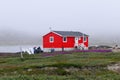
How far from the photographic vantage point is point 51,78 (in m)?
33.5

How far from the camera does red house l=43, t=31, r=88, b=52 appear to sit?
105062 millimetres

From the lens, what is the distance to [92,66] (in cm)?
4972

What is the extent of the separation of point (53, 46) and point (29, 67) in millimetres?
56985

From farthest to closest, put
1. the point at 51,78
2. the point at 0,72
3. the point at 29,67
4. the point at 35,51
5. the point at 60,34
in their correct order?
1. the point at 60,34
2. the point at 35,51
3. the point at 29,67
4. the point at 0,72
5. the point at 51,78

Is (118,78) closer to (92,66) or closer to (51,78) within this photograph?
(51,78)

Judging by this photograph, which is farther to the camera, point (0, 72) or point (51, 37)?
point (51, 37)

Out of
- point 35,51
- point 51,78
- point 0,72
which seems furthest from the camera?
point 35,51

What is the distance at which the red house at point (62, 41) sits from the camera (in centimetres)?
10506

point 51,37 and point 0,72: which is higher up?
point 51,37

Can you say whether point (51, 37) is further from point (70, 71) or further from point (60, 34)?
point (70, 71)

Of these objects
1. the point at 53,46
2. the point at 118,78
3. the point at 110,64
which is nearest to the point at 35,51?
the point at 53,46

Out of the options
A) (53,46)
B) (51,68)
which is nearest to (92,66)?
(51,68)

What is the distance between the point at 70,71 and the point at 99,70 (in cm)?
318

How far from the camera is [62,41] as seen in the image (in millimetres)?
105000
